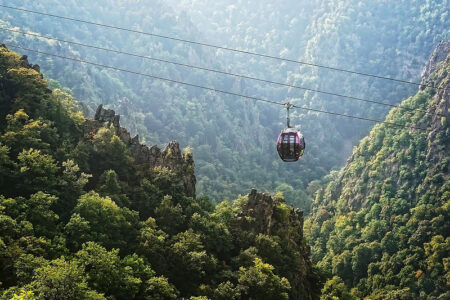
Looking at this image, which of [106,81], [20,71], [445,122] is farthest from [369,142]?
[20,71]

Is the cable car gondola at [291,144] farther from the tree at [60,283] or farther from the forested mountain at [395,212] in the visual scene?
the forested mountain at [395,212]

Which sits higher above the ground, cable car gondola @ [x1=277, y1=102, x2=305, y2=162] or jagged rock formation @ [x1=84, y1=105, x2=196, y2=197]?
jagged rock formation @ [x1=84, y1=105, x2=196, y2=197]

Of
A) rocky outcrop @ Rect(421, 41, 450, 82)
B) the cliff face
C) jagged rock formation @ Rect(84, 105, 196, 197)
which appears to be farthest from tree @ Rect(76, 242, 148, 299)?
rocky outcrop @ Rect(421, 41, 450, 82)

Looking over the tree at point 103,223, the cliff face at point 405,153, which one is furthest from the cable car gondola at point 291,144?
the cliff face at point 405,153

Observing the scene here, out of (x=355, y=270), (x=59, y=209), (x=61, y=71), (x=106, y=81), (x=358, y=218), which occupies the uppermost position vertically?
(x=106, y=81)

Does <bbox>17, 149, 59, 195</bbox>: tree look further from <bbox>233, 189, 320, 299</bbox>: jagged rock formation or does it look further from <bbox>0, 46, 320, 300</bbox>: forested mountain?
<bbox>233, 189, 320, 299</bbox>: jagged rock formation

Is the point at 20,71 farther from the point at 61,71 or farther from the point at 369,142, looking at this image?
the point at 369,142
